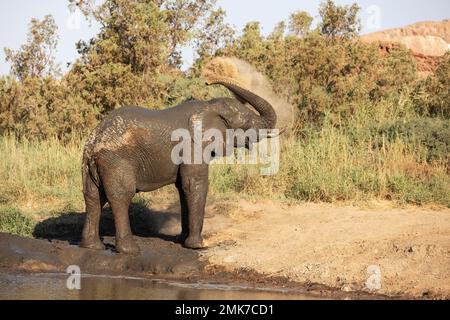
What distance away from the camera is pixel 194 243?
949 centimetres

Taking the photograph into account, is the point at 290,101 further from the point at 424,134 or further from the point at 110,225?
the point at 110,225

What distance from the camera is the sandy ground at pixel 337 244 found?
7.98 m

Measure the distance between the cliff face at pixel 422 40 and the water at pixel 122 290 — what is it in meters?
21.3

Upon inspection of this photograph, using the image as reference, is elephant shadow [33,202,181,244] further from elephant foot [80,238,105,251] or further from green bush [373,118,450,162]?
green bush [373,118,450,162]

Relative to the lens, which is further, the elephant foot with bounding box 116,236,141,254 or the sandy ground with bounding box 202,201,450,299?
the elephant foot with bounding box 116,236,141,254

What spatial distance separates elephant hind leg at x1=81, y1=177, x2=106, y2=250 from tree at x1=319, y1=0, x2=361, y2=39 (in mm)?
11755

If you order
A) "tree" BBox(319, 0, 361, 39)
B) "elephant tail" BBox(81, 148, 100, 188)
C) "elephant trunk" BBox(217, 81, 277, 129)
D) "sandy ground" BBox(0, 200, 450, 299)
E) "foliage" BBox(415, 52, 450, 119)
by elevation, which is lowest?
"sandy ground" BBox(0, 200, 450, 299)

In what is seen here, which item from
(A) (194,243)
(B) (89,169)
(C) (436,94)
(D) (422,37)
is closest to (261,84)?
(C) (436,94)

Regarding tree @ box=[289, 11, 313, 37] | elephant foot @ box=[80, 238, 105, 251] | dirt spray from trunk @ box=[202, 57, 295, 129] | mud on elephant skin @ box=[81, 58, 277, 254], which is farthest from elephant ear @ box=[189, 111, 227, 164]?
tree @ box=[289, 11, 313, 37]

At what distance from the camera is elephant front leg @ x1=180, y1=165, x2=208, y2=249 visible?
9414mm

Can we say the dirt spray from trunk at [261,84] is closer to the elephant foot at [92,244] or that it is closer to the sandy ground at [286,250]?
the sandy ground at [286,250]

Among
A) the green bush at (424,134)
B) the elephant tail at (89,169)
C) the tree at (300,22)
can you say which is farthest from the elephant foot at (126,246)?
the tree at (300,22)

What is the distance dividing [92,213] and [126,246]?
639mm

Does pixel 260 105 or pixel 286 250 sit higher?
pixel 260 105
